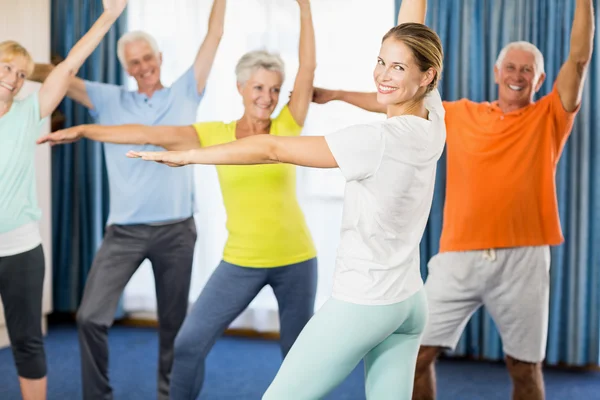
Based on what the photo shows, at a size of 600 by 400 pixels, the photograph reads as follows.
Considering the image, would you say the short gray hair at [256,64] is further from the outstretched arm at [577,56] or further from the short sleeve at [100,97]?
the outstretched arm at [577,56]

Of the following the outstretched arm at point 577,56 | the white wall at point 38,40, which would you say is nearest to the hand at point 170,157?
the outstretched arm at point 577,56

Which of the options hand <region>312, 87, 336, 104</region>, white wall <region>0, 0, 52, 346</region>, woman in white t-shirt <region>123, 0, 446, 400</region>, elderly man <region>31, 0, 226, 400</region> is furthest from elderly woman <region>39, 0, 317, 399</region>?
A: white wall <region>0, 0, 52, 346</region>

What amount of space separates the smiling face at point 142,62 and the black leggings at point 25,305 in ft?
2.87

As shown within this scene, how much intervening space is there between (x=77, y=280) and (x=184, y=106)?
215cm

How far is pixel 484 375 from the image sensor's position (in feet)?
12.8

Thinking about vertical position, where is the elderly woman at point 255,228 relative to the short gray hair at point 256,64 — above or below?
below

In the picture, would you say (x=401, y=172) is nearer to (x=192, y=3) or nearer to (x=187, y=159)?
(x=187, y=159)

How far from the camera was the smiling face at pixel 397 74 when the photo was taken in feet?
5.84

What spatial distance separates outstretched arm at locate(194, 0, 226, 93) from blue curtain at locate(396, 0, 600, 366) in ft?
4.36

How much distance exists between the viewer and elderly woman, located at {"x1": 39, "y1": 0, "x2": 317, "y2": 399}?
2.65 metres

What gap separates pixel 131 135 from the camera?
258 cm

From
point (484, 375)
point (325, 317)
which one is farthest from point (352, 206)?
point (484, 375)

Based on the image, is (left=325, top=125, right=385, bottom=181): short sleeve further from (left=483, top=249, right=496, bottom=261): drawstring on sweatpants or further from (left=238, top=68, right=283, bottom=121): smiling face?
(left=483, top=249, right=496, bottom=261): drawstring on sweatpants

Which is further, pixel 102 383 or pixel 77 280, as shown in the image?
pixel 77 280
